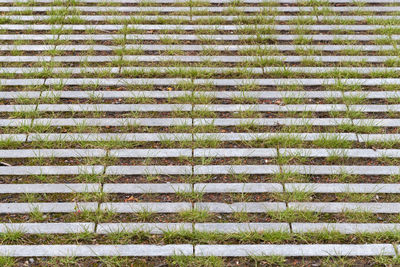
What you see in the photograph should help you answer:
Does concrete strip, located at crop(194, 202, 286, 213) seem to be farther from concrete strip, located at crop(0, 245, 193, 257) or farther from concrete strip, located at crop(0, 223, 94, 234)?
concrete strip, located at crop(0, 223, 94, 234)

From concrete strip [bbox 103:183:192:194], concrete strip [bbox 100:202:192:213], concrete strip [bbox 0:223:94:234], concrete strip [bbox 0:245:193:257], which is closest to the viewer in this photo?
concrete strip [bbox 0:245:193:257]

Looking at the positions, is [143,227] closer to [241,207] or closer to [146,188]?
[146,188]

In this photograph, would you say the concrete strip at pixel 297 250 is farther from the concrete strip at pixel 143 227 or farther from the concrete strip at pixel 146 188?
the concrete strip at pixel 146 188

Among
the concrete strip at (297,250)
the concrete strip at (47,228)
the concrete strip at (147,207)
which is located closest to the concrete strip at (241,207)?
the concrete strip at (147,207)

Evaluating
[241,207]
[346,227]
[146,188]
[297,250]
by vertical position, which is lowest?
[297,250]

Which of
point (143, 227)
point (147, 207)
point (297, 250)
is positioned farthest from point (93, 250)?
point (297, 250)

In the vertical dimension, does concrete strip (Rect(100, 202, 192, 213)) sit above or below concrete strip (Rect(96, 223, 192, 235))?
above

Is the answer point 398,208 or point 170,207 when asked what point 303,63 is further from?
point 170,207

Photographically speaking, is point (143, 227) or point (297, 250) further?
point (143, 227)

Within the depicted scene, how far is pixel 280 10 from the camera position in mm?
5301

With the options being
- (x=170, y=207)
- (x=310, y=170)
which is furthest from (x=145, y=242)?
(x=310, y=170)

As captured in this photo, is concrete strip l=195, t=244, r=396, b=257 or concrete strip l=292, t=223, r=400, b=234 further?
concrete strip l=292, t=223, r=400, b=234

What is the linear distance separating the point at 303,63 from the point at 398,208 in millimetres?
1672

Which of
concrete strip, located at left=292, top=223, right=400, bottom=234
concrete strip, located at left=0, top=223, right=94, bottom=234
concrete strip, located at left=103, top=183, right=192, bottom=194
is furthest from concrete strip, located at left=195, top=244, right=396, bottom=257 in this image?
concrete strip, located at left=0, top=223, right=94, bottom=234
